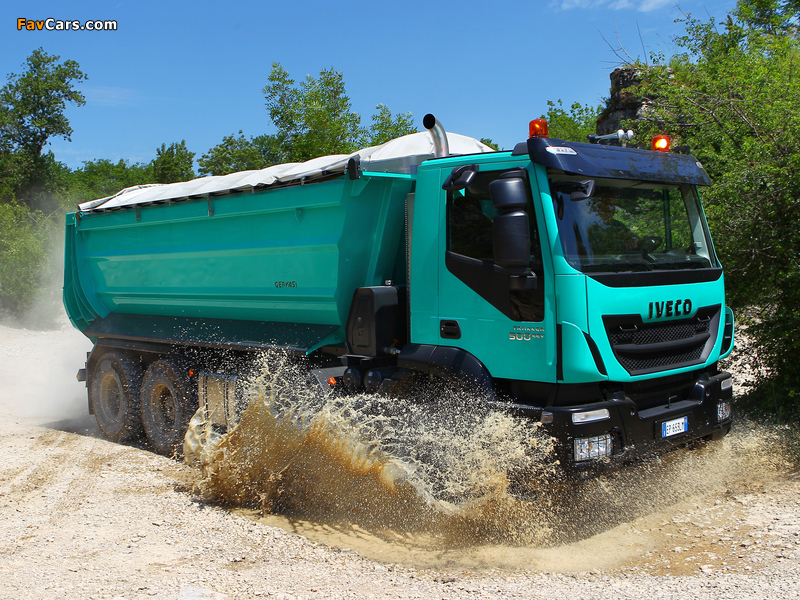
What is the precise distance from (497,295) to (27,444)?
246 inches

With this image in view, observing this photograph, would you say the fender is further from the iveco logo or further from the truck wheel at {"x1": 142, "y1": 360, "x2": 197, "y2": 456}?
the truck wheel at {"x1": 142, "y1": 360, "x2": 197, "y2": 456}

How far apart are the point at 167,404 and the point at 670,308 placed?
532 cm

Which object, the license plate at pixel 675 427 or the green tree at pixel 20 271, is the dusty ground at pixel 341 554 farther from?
the green tree at pixel 20 271

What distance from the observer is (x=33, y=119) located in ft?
132

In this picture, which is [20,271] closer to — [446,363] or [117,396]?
[117,396]

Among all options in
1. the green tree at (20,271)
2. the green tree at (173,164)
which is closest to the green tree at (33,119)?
the green tree at (173,164)

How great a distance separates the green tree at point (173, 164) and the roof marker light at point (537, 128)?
38.2 metres

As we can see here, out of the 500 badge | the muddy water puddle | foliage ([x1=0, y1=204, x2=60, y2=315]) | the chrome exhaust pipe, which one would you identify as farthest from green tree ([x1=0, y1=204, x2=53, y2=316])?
the 500 badge

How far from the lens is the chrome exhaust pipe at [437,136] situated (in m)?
5.05

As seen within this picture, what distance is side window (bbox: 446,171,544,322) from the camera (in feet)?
14.0

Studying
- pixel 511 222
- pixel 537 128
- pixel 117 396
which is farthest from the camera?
pixel 117 396

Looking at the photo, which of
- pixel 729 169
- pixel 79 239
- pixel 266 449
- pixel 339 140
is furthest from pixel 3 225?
pixel 729 169

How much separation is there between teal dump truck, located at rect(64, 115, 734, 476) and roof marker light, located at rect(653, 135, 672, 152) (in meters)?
0.10

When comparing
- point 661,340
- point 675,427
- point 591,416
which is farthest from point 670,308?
point 591,416
